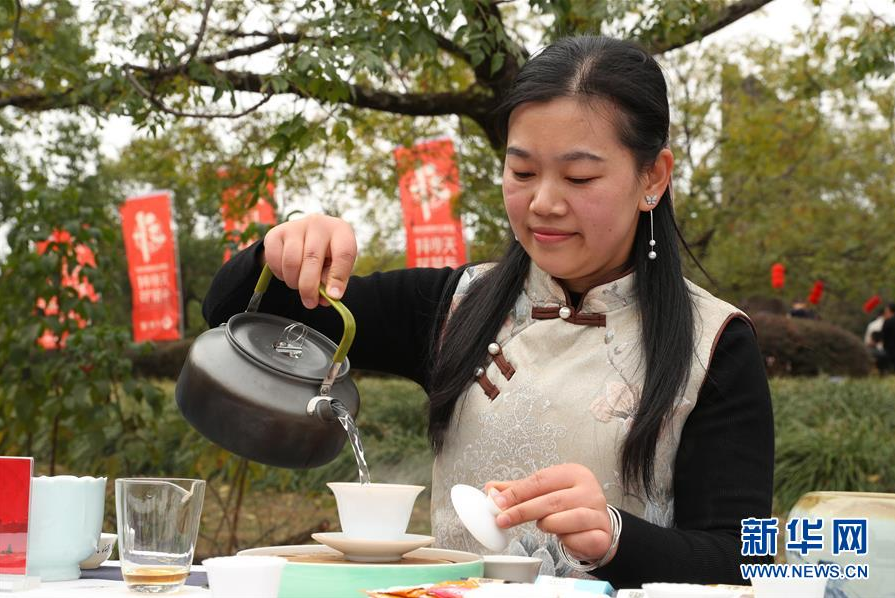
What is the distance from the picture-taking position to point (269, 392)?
157 centimetres

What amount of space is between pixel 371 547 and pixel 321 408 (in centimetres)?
24

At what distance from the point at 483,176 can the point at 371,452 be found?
2.22 metres

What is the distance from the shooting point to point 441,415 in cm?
209

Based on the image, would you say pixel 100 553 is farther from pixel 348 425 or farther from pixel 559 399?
pixel 559 399

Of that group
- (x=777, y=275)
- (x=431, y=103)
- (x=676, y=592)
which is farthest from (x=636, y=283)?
(x=777, y=275)

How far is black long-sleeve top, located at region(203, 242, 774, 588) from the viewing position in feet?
5.39

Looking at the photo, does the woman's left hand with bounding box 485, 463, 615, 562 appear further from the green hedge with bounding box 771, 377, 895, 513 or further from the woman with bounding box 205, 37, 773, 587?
the green hedge with bounding box 771, 377, 895, 513

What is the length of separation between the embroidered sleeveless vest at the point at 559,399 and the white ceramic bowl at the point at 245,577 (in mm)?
820

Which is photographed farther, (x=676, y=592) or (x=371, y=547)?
(x=371, y=547)

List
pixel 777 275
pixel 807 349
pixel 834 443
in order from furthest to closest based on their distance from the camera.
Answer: pixel 777 275 < pixel 807 349 < pixel 834 443

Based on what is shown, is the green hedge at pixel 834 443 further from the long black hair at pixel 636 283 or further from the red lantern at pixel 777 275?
the long black hair at pixel 636 283

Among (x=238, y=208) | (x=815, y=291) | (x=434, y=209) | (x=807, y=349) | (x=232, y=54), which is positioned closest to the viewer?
(x=232, y=54)

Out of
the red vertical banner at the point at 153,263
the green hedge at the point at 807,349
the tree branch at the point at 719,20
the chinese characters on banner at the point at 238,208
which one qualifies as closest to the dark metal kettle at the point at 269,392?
the chinese characters on banner at the point at 238,208

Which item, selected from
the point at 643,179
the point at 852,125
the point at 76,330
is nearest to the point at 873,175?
the point at 852,125
